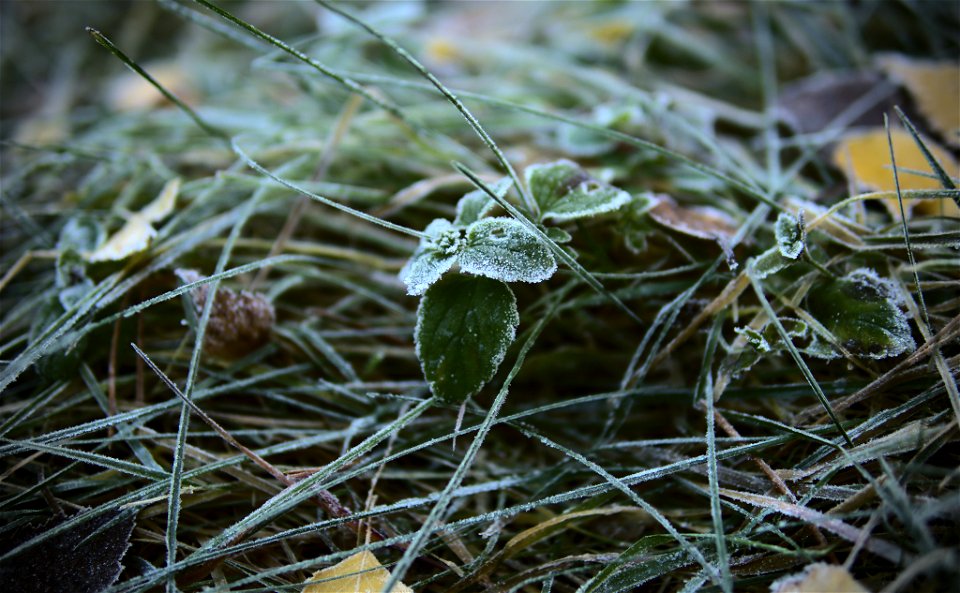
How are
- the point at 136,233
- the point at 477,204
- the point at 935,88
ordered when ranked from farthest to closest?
the point at 935,88
the point at 136,233
the point at 477,204

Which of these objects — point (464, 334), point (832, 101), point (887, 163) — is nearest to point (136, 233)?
point (464, 334)

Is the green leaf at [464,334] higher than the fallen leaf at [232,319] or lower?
higher

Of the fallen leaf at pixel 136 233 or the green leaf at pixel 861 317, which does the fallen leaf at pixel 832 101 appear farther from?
the fallen leaf at pixel 136 233

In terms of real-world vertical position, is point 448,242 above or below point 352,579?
above

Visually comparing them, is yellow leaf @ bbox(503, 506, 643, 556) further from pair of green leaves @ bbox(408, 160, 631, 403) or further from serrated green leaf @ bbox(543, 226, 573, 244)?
serrated green leaf @ bbox(543, 226, 573, 244)

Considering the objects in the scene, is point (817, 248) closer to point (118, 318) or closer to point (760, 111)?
point (760, 111)

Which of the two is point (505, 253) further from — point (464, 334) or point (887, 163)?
point (887, 163)

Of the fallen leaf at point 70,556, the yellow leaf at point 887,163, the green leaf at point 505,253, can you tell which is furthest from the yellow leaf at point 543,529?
the yellow leaf at point 887,163

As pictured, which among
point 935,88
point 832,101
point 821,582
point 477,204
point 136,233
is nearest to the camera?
point 821,582
